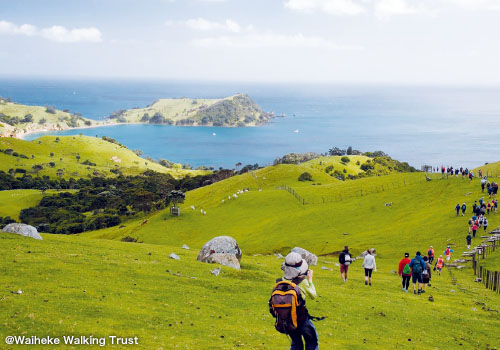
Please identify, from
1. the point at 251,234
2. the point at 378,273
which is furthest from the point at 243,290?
the point at 251,234

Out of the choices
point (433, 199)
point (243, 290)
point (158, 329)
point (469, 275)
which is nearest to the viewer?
A: point (158, 329)

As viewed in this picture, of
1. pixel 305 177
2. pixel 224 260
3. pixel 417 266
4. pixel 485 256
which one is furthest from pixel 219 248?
pixel 305 177

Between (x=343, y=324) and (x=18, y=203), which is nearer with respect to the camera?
(x=343, y=324)

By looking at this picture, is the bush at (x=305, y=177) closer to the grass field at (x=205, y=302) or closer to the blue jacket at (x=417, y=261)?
the grass field at (x=205, y=302)

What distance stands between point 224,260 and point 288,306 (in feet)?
72.1

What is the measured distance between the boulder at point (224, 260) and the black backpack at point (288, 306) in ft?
69.6

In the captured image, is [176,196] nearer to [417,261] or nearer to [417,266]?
[417,266]

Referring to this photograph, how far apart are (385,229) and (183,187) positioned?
114774 millimetres

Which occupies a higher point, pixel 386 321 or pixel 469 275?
pixel 386 321

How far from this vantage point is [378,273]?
130ft

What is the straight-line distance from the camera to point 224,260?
32.6 metres

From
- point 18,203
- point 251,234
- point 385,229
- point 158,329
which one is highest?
point 158,329

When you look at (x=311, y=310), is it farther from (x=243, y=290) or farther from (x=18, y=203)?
(x=18, y=203)

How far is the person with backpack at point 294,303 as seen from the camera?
1107cm
